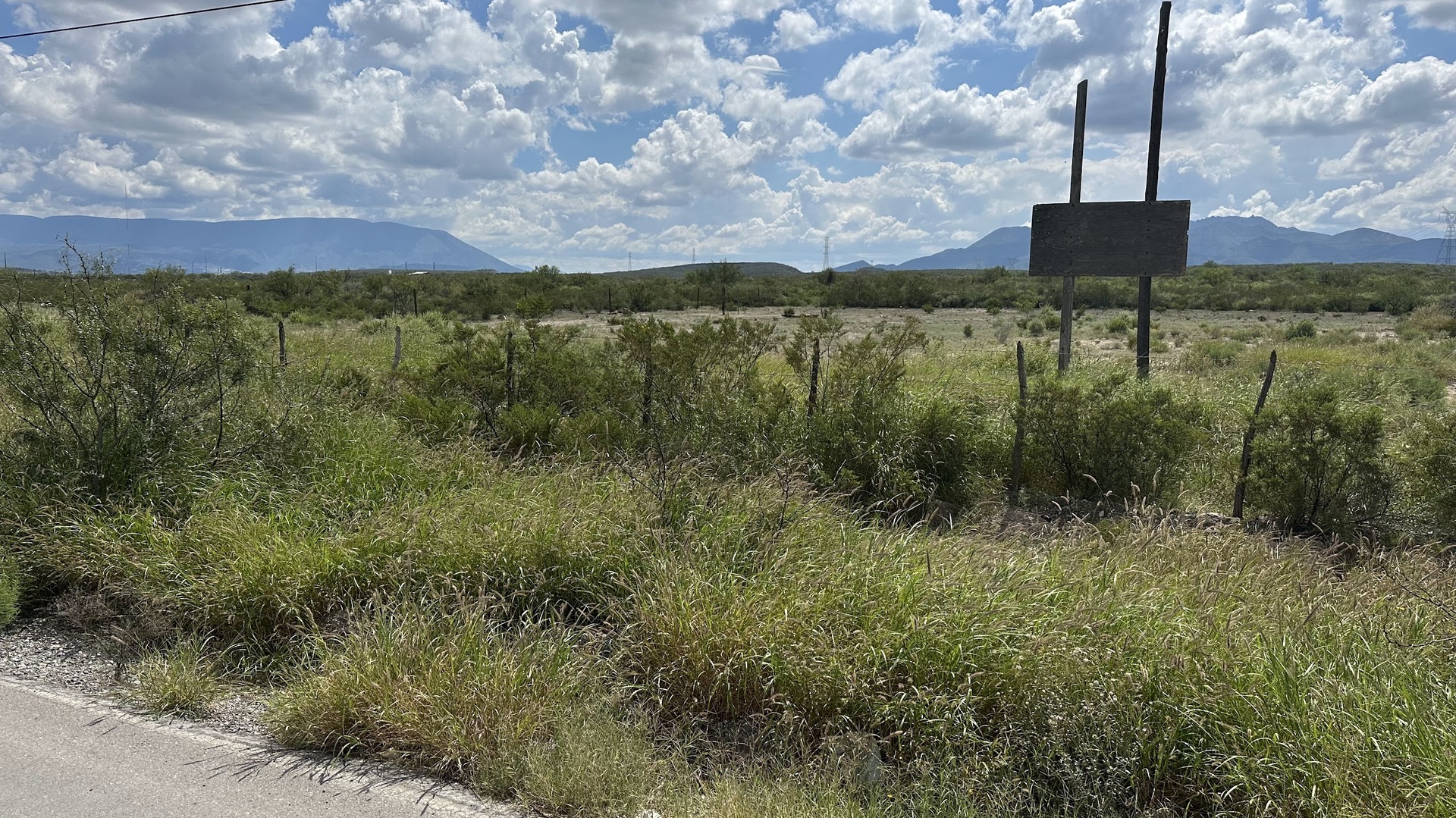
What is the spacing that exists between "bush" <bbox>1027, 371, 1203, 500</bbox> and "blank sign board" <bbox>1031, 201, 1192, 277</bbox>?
4044 millimetres

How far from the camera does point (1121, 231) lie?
12398mm

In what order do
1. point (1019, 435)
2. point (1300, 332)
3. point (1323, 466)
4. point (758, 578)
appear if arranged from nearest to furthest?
1. point (758, 578)
2. point (1323, 466)
3. point (1019, 435)
4. point (1300, 332)

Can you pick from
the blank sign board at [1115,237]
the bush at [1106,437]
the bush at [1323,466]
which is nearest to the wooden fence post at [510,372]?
the bush at [1106,437]

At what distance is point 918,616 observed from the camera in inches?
179

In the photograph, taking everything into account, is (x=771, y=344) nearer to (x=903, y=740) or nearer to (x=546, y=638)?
(x=546, y=638)

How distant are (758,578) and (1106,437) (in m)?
4.70

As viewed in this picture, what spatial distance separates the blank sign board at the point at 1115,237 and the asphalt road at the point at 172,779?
1105cm

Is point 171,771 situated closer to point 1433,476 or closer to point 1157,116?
point 1433,476

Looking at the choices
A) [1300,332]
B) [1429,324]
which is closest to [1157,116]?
[1300,332]

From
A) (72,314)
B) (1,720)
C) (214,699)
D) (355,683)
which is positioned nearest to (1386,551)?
(355,683)

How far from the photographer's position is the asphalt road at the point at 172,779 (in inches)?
136

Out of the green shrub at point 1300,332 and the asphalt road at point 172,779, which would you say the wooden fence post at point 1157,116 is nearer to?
the asphalt road at point 172,779

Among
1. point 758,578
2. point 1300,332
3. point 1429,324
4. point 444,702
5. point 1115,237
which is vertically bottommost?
point 1300,332

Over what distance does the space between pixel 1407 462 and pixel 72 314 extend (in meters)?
10.6
